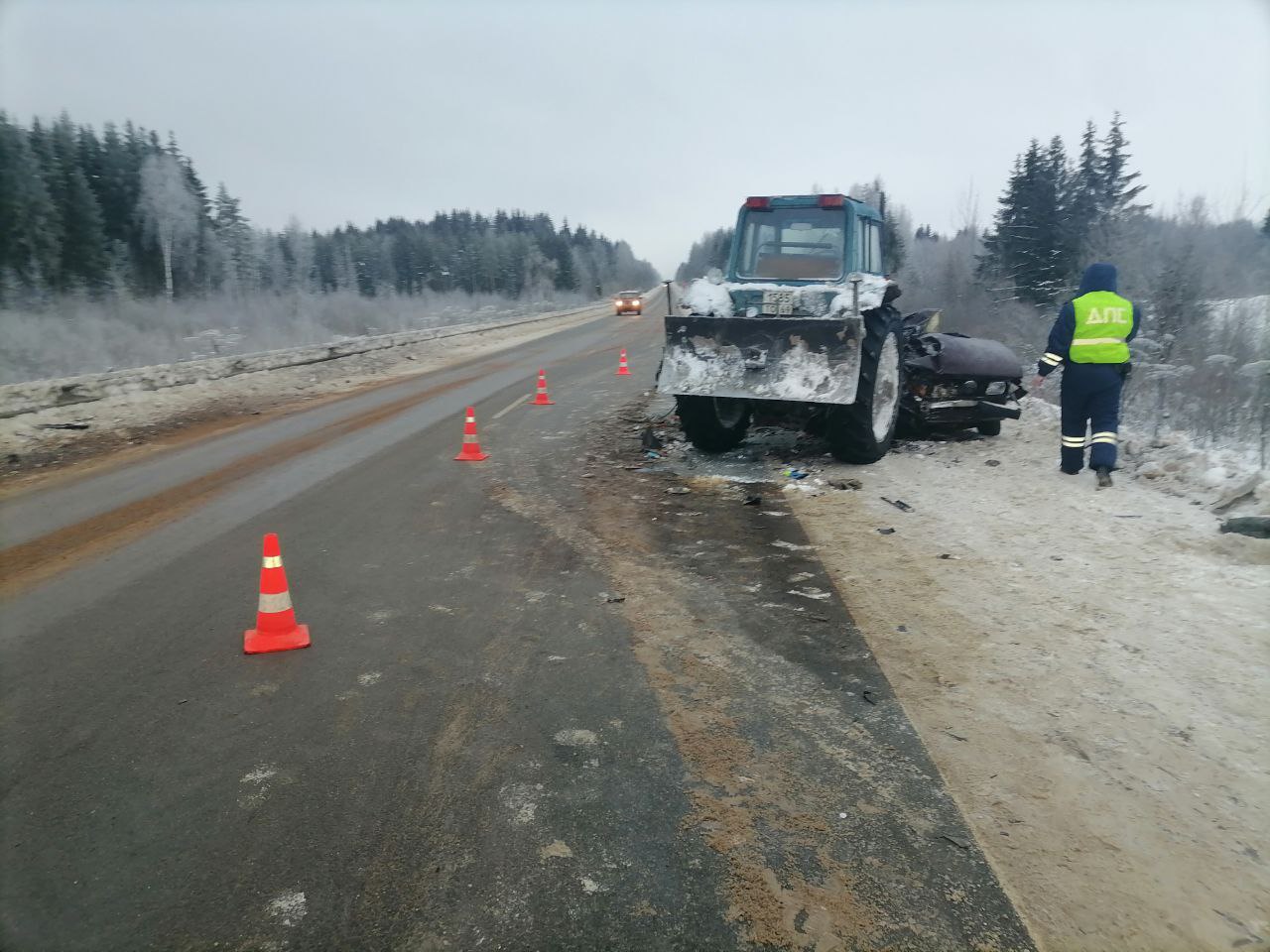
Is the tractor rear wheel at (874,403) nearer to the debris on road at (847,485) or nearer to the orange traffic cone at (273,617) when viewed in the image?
the debris on road at (847,485)

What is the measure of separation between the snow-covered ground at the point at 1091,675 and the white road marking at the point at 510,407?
6676mm

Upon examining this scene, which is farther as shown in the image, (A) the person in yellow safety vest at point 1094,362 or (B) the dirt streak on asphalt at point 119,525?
(A) the person in yellow safety vest at point 1094,362

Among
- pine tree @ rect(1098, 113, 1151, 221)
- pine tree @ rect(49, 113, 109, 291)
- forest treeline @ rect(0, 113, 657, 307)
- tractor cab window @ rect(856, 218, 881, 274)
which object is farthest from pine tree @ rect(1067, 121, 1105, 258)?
pine tree @ rect(49, 113, 109, 291)

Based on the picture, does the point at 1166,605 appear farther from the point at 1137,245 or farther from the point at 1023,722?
the point at 1137,245

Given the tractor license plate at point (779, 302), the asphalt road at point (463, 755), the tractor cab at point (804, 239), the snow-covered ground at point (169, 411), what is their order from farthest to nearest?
the snow-covered ground at point (169, 411), the tractor cab at point (804, 239), the tractor license plate at point (779, 302), the asphalt road at point (463, 755)

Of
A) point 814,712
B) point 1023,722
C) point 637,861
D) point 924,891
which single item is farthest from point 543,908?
point 1023,722

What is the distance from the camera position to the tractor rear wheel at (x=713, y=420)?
874 cm

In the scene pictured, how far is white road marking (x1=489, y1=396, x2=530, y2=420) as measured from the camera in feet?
40.5

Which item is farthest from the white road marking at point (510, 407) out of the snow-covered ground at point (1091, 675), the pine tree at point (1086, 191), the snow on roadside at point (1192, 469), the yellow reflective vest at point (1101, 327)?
the pine tree at point (1086, 191)

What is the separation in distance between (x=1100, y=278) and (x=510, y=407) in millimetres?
9135

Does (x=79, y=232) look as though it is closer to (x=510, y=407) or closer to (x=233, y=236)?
(x=233, y=236)

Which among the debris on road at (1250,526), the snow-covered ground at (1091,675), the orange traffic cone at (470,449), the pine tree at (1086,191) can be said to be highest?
the pine tree at (1086,191)

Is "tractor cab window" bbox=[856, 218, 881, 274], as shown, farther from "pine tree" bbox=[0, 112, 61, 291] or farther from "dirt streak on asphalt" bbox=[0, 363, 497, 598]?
"pine tree" bbox=[0, 112, 61, 291]

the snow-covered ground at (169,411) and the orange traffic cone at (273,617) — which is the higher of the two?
the snow-covered ground at (169,411)
